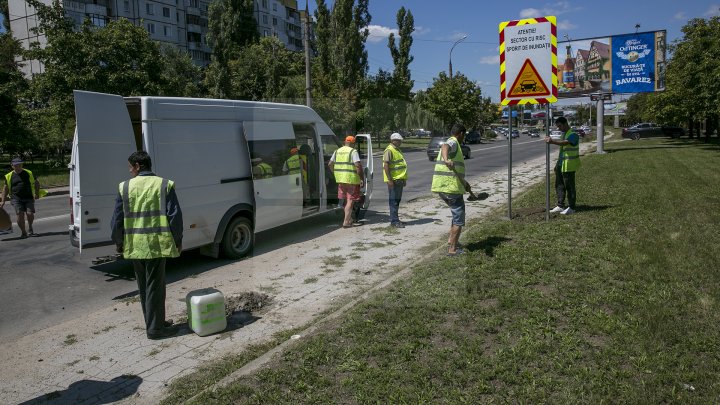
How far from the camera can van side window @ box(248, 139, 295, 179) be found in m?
7.79

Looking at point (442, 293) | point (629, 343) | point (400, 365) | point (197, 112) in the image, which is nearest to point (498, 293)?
point (442, 293)

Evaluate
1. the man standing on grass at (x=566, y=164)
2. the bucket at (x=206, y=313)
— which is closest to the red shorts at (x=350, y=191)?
the man standing on grass at (x=566, y=164)

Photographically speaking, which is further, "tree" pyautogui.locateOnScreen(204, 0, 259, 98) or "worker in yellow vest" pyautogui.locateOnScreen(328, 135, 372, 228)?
"tree" pyautogui.locateOnScreen(204, 0, 259, 98)

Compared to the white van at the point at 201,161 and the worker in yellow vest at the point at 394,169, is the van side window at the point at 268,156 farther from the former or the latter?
the worker in yellow vest at the point at 394,169

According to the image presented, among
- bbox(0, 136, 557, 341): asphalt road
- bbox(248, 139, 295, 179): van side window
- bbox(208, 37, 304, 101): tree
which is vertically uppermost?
bbox(208, 37, 304, 101): tree

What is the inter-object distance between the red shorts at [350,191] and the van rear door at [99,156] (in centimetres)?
408

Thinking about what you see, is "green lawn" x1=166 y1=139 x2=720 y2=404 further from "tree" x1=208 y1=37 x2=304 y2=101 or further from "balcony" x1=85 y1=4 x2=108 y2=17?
"balcony" x1=85 y1=4 x2=108 y2=17

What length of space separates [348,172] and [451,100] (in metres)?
48.7

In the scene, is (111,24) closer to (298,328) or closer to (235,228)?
(235,228)

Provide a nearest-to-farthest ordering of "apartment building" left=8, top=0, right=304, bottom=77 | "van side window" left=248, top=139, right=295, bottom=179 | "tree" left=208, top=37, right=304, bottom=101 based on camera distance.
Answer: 1. "van side window" left=248, top=139, right=295, bottom=179
2. "tree" left=208, top=37, right=304, bottom=101
3. "apartment building" left=8, top=0, right=304, bottom=77

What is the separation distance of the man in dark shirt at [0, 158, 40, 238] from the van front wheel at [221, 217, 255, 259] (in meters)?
4.96

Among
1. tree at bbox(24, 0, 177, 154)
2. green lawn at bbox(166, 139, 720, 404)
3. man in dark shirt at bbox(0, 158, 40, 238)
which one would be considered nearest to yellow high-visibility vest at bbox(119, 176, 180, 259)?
green lawn at bbox(166, 139, 720, 404)

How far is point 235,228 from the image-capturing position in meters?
7.63

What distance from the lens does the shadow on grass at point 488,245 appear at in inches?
277
